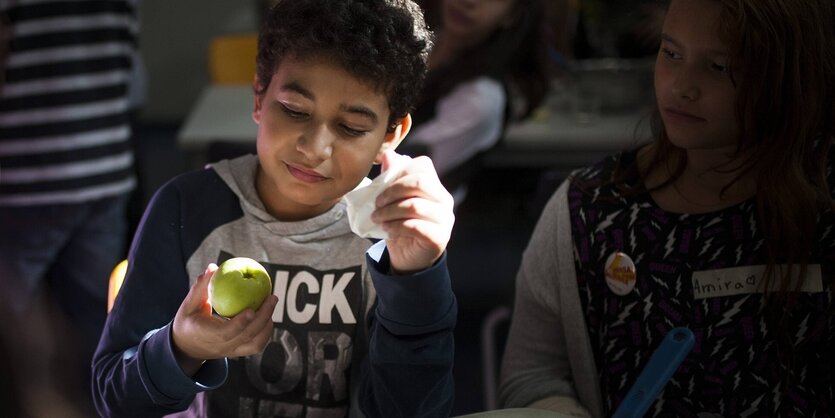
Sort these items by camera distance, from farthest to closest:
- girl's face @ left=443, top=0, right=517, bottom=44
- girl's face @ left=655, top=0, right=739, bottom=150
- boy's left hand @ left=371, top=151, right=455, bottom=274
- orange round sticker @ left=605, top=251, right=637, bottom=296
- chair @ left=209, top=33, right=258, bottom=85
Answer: chair @ left=209, top=33, right=258, bottom=85
girl's face @ left=443, top=0, right=517, bottom=44
orange round sticker @ left=605, top=251, right=637, bottom=296
girl's face @ left=655, top=0, right=739, bottom=150
boy's left hand @ left=371, top=151, right=455, bottom=274

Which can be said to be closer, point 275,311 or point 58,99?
point 275,311

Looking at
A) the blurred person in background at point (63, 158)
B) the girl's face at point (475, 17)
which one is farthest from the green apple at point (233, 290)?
the girl's face at point (475, 17)

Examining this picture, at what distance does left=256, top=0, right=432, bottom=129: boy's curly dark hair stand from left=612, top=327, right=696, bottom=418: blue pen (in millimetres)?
345

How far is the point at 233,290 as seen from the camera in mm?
821

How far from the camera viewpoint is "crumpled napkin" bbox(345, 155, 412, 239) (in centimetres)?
83

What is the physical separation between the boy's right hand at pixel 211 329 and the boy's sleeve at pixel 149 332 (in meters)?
0.03

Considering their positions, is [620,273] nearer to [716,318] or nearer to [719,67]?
[716,318]

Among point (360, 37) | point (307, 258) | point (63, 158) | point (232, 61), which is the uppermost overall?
point (360, 37)

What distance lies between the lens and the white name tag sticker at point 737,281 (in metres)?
1.11

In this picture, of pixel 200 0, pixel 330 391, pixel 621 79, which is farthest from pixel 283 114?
pixel 200 0

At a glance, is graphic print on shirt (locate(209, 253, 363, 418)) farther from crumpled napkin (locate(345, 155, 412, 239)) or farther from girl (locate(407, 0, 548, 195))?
girl (locate(407, 0, 548, 195))

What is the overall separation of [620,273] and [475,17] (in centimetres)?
110

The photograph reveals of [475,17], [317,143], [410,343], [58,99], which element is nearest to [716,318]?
[410,343]

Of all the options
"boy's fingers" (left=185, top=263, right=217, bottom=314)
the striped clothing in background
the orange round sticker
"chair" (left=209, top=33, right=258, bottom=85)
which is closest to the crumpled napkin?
"boy's fingers" (left=185, top=263, right=217, bottom=314)
